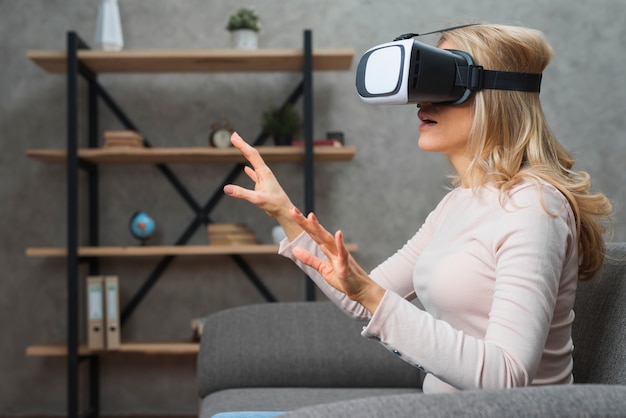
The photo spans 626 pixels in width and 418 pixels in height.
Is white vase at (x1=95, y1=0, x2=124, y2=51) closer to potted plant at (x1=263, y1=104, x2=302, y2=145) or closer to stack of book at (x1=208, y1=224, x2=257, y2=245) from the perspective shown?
potted plant at (x1=263, y1=104, x2=302, y2=145)

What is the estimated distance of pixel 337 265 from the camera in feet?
3.05

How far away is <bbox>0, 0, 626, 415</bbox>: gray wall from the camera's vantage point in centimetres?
356

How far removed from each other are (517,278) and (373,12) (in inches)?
108

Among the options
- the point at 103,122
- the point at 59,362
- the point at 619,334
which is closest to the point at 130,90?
the point at 103,122

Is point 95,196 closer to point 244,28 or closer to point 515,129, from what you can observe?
point 244,28

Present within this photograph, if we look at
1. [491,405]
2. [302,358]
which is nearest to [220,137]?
[302,358]

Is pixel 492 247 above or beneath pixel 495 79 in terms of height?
beneath

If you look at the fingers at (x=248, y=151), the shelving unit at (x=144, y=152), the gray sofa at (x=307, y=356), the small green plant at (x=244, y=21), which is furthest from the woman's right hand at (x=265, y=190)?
the small green plant at (x=244, y=21)

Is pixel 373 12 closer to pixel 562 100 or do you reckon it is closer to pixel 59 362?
pixel 562 100

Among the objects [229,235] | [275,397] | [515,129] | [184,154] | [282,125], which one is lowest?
[275,397]

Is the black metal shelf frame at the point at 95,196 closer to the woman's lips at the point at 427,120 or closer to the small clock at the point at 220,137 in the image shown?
the small clock at the point at 220,137

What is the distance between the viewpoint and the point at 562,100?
358 cm

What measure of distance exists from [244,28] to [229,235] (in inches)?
34.4

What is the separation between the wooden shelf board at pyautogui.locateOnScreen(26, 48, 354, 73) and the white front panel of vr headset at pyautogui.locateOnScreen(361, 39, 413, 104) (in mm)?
2011
